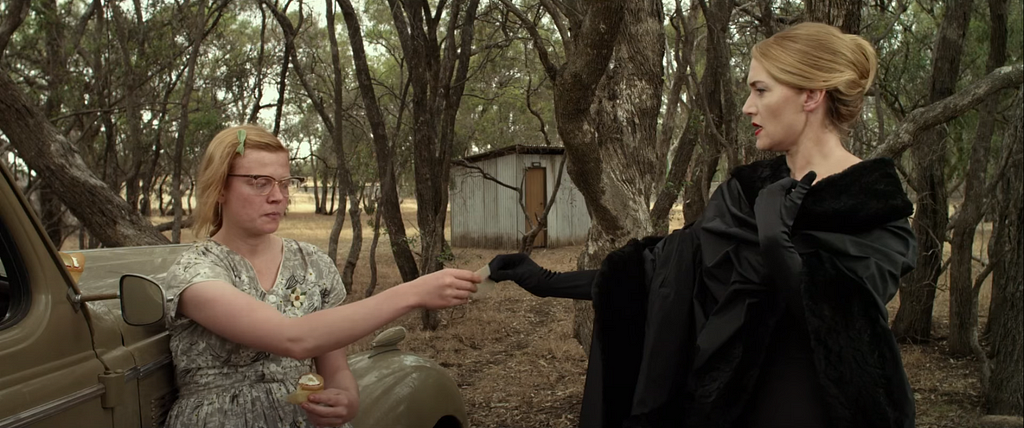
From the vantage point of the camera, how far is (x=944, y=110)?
18.2 feet

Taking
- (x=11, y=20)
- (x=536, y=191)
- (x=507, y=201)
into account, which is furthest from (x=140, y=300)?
(x=536, y=191)

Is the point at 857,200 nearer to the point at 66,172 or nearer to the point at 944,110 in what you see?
the point at 944,110

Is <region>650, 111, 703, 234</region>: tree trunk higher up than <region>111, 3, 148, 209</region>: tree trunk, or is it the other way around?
<region>111, 3, 148, 209</region>: tree trunk

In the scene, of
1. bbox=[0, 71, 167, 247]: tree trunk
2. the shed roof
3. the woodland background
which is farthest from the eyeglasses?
the shed roof

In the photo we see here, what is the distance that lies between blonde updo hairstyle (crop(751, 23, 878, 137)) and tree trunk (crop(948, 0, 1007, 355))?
6576 millimetres

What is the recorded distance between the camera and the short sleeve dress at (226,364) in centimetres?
208

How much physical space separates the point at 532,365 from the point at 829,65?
6739 mm

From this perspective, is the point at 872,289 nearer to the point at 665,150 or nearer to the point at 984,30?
the point at 665,150

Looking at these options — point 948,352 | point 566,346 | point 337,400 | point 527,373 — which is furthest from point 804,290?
point 948,352

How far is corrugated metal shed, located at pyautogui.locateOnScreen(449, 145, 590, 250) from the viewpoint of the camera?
22297mm

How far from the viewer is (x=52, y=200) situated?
1210cm

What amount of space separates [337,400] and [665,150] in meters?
11.7

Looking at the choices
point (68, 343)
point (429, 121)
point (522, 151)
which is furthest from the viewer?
point (522, 151)

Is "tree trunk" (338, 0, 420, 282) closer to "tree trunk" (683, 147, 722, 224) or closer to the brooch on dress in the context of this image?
"tree trunk" (683, 147, 722, 224)
